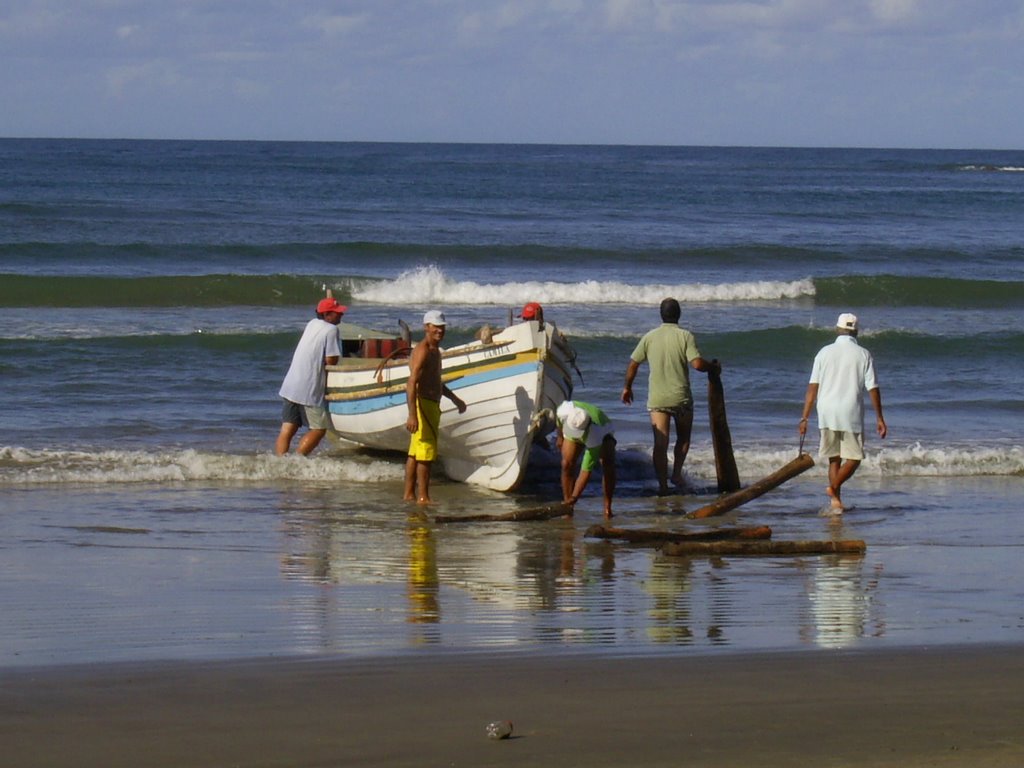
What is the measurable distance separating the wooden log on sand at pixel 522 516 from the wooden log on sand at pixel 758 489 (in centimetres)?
94

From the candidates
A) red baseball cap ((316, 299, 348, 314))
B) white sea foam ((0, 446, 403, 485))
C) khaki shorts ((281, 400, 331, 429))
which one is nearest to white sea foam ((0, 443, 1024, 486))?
white sea foam ((0, 446, 403, 485))

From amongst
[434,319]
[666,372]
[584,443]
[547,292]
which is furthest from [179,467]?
[547,292]

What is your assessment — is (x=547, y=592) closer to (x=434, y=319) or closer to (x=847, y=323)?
(x=434, y=319)

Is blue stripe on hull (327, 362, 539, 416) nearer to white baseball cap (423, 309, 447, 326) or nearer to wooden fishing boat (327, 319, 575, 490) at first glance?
wooden fishing boat (327, 319, 575, 490)

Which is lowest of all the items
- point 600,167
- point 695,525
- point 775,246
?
point 695,525

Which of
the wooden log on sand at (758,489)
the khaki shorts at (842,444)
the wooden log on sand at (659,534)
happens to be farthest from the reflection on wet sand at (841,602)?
the khaki shorts at (842,444)

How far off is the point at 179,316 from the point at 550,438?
33.6ft

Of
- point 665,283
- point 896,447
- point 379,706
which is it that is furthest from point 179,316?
point 379,706

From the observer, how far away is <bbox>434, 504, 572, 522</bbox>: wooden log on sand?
9539mm

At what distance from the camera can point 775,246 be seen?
33.1 m

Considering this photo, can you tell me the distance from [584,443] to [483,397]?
1.48m

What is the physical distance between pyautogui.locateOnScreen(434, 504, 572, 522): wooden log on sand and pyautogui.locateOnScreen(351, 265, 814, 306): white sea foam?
1534cm

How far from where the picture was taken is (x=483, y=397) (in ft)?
35.7

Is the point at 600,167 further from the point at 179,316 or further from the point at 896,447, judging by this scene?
the point at 896,447
